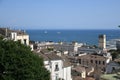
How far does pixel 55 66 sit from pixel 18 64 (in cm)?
1142

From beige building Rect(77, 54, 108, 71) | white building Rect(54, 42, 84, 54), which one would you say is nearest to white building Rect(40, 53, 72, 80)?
beige building Rect(77, 54, 108, 71)

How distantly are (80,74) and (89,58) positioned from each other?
18319 millimetres

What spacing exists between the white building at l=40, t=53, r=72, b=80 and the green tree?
8.30m

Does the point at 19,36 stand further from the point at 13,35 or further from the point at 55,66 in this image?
the point at 55,66

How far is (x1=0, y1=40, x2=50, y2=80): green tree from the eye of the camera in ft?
76.1

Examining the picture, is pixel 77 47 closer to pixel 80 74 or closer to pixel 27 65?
pixel 80 74

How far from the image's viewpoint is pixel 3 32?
133 ft

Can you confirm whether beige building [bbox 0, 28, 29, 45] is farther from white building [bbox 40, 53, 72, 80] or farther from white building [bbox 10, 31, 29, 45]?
white building [bbox 40, 53, 72, 80]

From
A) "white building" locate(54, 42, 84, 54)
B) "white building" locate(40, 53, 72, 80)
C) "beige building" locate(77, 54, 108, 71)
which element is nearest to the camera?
"white building" locate(40, 53, 72, 80)

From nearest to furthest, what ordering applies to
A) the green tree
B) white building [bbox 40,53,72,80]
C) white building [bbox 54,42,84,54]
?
the green tree
white building [bbox 40,53,72,80]
white building [bbox 54,42,84,54]

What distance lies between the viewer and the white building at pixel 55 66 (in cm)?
3394

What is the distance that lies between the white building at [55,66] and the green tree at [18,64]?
8.30 meters

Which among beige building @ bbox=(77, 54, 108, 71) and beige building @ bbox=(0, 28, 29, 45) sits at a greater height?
beige building @ bbox=(0, 28, 29, 45)

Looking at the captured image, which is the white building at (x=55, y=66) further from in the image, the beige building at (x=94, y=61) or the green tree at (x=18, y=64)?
the beige building at (x=94, y=61)
